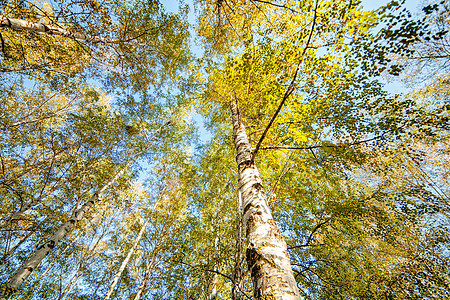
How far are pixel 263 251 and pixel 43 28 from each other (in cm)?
570

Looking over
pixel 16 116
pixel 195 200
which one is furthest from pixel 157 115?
pixel 16 116

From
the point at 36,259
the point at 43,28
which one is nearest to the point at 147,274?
the point at 36,259

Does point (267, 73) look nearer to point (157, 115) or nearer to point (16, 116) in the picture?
point (157, 115)

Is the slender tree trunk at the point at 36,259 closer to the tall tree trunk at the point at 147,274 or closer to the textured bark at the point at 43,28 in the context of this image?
the tall tree trunk at the point at 147,274

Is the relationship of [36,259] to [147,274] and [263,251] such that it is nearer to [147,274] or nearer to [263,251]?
[147,274]

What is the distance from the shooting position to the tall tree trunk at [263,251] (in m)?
1.18

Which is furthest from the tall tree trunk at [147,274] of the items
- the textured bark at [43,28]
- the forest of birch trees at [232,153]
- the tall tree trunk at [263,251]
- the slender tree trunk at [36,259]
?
the textured bark at [43,28]

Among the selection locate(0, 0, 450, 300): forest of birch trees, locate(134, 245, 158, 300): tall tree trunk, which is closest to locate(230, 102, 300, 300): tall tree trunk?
locate(0, 0, 450, 300): forest of birch trees

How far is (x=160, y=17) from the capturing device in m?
6.15

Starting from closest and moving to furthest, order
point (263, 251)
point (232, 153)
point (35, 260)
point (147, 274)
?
point (263, 251) → point (35, 260) → point (147, 274) → point (232, 153)

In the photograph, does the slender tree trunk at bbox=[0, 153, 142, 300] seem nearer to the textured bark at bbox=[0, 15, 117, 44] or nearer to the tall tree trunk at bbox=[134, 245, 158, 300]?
the tall tree trunk at bbox=[134, 245, 158, 300]

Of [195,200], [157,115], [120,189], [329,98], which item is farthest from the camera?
[157,115]

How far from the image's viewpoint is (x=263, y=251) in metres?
1.40

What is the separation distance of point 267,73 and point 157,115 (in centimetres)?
720
